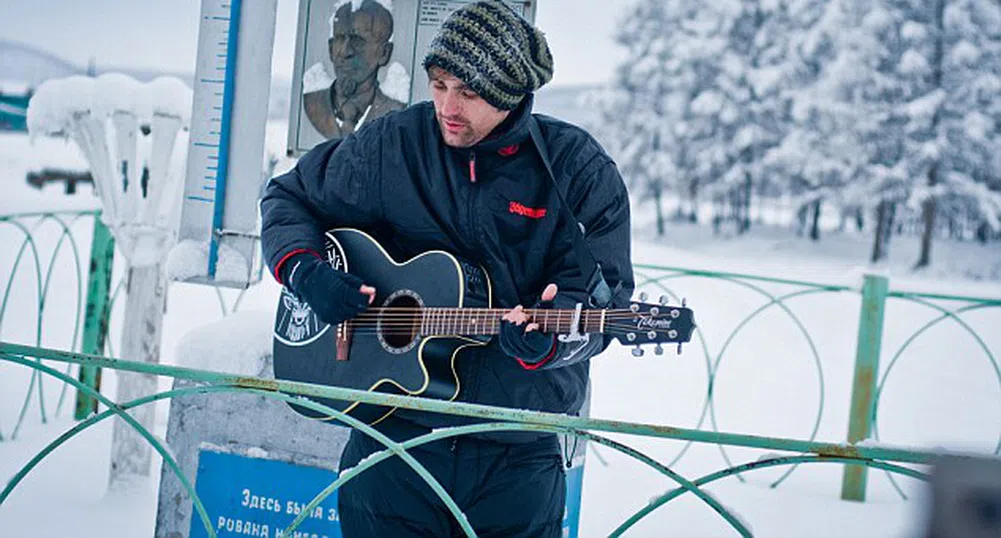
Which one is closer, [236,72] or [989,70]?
[236,72]

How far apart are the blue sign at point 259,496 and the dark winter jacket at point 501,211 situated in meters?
1.20

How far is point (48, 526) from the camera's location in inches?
178

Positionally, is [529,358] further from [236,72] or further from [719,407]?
[719,407]

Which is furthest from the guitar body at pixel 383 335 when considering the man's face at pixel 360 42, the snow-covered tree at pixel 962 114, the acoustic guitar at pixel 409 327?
the snow-covered tree at pixel 962 114

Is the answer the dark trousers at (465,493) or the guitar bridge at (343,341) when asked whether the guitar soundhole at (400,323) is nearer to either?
the guitar bridge at (343,341)

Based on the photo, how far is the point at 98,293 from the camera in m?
6.10

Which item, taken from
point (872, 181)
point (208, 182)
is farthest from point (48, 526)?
point (872, 181)

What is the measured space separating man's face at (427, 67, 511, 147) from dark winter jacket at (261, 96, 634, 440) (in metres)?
0.03

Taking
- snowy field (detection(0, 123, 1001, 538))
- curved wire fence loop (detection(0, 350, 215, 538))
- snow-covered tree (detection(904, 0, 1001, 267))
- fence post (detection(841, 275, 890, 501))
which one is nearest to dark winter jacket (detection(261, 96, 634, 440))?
curved wire fence loop (detection(0, 350, 215, 538))

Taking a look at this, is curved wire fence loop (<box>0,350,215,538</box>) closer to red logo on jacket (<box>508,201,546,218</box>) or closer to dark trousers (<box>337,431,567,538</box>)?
dark trousers (<box>337,431,567,538</box>)

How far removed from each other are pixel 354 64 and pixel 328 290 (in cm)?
176

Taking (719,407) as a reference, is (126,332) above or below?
above

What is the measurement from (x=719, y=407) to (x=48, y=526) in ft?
17.8

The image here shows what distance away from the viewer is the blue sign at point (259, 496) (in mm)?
3662
